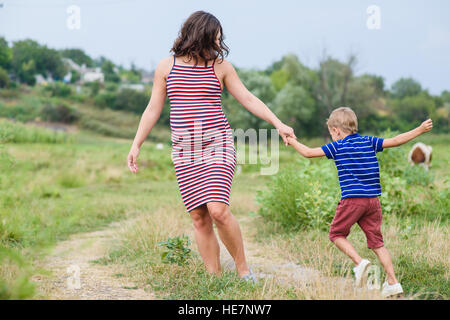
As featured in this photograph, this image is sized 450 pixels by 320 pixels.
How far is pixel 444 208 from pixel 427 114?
25737mm

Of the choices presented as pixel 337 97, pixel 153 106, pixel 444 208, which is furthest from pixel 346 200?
pixel 337 97

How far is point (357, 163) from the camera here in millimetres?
3180

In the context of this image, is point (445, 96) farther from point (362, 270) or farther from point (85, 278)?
point (85, 278)

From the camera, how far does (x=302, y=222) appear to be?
18.1ft

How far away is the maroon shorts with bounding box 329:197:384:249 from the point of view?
3.19 meters

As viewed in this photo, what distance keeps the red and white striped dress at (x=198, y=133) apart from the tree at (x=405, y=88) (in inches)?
1230

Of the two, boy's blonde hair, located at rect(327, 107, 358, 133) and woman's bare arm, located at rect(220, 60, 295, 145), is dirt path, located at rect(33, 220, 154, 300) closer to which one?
woman's bare arm, located at rect(220, 60, 295, 145)

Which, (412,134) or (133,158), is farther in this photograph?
(133,158)

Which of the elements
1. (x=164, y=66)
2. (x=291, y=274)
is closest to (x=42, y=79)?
(x=164, y=66)

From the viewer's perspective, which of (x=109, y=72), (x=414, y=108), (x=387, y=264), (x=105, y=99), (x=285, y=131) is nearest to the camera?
→ (x=387, y=264)

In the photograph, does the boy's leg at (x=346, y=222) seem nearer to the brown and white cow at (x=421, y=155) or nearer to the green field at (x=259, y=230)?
the green field at (x=259, y=230)

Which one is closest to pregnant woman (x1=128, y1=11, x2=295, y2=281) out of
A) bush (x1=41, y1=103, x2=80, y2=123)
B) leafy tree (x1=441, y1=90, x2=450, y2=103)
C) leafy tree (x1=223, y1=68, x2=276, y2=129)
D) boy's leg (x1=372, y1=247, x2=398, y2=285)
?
boy's leg (x1=372, y1=247, x2=398, y2=285)

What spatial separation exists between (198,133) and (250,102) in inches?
19.0

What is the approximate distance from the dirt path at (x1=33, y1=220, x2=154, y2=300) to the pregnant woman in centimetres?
74
